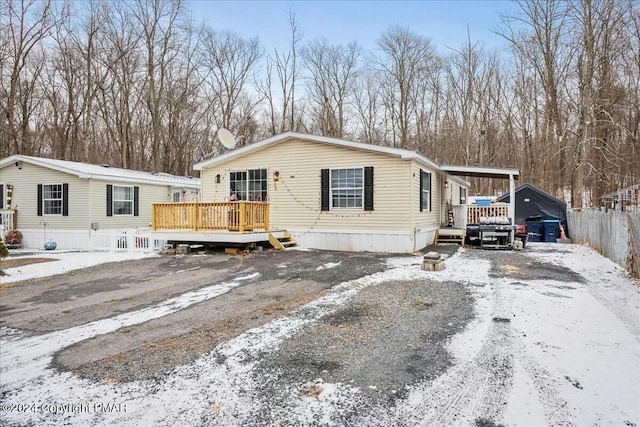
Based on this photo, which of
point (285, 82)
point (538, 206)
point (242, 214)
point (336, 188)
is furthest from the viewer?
point (285, 82)

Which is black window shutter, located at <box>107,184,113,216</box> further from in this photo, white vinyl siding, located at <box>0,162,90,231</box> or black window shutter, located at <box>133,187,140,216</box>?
black window shutter, located at <box>133,187,140,216</box>

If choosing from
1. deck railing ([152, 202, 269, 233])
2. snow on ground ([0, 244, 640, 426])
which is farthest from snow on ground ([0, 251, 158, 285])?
snow on ground ([0, 244, 640, 426])

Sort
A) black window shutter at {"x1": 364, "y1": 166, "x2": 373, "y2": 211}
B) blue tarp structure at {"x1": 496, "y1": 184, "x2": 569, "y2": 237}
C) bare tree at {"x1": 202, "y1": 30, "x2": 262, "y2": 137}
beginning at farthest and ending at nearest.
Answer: bare tree at {"x1": 202, "y1": 30, "x2": 262, "y2": 137}
blue tarp structure at {"x1": 496, "y1": 184, "x2": 569, "y2": 237}
black window shutter at {"x1": 364, "y1": 166, "x2": 373, "y2": 211}

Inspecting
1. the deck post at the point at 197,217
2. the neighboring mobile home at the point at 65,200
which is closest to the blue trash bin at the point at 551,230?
the deck post at the point at 197,217

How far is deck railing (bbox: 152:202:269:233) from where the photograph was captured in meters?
11.0

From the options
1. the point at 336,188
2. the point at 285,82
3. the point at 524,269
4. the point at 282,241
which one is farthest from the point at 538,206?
the point at 285,82

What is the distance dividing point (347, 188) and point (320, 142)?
165 centimetres

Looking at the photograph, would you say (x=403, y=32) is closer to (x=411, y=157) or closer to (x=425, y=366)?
(x=411, y=157)

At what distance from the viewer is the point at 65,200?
14.7 meters

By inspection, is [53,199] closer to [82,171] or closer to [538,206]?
[82,171]

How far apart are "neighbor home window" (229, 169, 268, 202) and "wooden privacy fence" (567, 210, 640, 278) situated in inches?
374

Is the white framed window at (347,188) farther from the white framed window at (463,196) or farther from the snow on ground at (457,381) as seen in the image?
the white framed window at (463,196)

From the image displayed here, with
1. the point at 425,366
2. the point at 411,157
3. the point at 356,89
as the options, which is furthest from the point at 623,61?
the point at 425,366

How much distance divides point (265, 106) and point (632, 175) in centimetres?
2287
